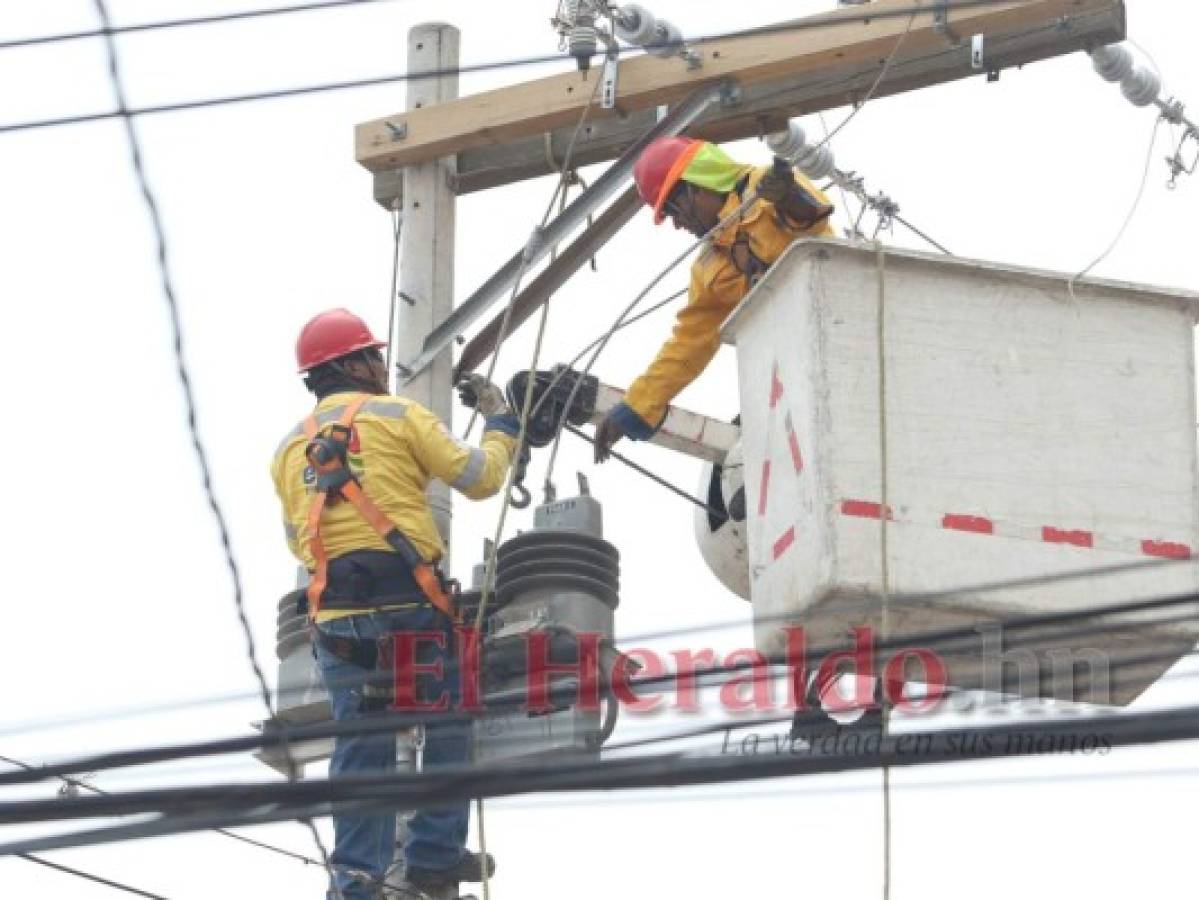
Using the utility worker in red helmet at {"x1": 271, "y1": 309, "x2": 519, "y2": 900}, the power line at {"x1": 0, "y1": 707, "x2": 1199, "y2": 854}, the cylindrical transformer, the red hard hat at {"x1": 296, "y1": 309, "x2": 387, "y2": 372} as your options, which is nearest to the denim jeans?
the utility worker in red helmet at {"x1": 271, "y1": 309, "x2": 519, "y2": 900}

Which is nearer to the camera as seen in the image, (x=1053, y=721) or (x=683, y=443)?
(x=1053, y=721)

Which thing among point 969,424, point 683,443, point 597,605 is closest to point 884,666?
point 969,424

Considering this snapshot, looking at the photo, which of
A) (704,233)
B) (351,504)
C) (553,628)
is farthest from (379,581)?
(704,233)

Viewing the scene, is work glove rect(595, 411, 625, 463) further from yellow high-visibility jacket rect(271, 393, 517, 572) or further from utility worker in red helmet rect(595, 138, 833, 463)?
yellow high-visibility jacket rect(271, 393, 517, 572)

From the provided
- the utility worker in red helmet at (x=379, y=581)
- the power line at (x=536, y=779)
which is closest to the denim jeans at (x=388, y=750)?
the utility worker in red helmet at (x=379, y=581)

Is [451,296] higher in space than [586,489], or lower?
higher

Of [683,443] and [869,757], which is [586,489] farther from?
[869,757]

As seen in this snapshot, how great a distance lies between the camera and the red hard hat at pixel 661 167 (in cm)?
984

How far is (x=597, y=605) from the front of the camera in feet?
31.9

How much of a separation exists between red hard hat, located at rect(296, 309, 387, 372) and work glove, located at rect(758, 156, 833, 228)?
1481mm

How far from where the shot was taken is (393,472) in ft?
30.9

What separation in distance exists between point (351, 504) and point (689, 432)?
1.59m

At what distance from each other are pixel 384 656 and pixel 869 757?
155 inches

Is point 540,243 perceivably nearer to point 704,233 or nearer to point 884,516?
point 704,233
